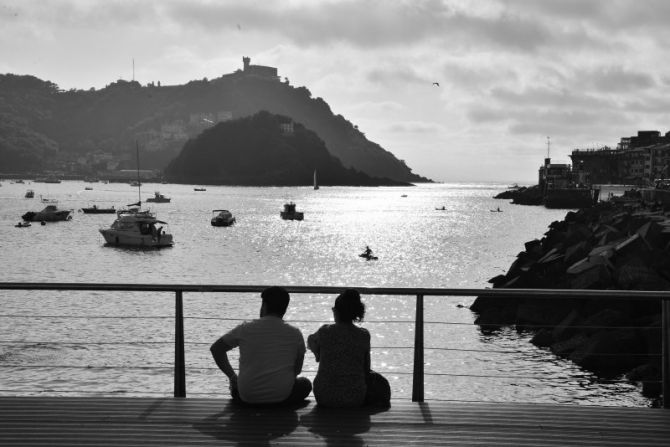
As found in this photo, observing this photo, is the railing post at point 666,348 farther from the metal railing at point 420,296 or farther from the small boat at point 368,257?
the small boat at point 368,257

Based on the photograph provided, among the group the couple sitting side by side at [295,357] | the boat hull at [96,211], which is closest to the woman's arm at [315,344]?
the couple sitting side by side at [295,357]

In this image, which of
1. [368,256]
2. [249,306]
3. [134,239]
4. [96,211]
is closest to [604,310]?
[249,306]

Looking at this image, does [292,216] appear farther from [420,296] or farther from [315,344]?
[315,344]

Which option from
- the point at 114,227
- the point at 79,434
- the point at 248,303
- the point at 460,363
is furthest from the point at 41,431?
the point at 114,227

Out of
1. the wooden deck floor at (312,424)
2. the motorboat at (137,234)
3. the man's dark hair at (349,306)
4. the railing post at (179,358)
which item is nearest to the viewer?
the wooden deck floor at (312,424)

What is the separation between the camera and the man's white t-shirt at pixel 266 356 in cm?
643

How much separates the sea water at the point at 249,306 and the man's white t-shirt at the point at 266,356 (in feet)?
3.50

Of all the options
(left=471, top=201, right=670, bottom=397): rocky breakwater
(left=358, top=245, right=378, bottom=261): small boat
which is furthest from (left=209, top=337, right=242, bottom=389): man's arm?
(left=358, top=245, right=378, bottom=261): small boat

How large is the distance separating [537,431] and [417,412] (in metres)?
1.08

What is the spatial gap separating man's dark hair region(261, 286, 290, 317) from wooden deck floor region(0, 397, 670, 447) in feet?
3.07

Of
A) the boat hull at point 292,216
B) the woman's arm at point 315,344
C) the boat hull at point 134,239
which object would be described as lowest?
the boat hull at point 134,239

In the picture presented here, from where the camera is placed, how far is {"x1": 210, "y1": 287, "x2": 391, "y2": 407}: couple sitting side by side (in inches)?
252

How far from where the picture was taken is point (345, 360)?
253 inches

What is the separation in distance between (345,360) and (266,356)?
694mm
